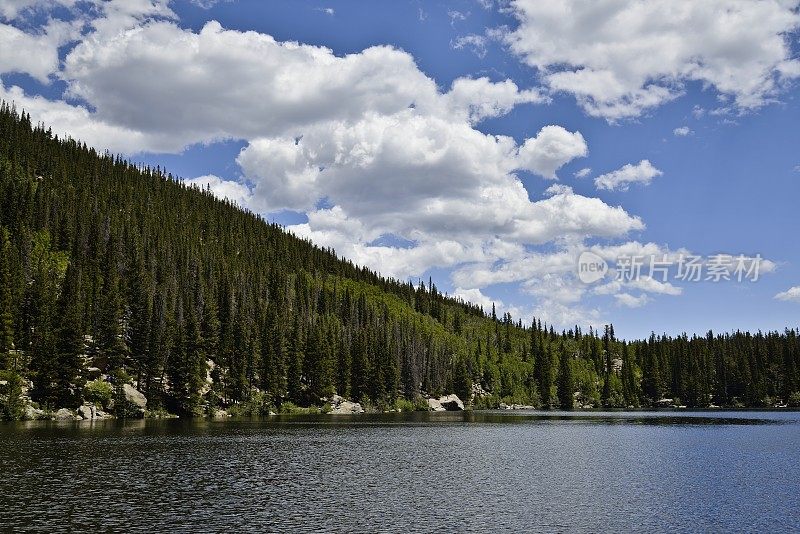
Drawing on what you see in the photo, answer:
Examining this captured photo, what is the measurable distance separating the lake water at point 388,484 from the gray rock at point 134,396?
38.0m

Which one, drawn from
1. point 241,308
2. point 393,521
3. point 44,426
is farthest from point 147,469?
point 241,308

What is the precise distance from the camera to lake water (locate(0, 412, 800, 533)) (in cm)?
3831

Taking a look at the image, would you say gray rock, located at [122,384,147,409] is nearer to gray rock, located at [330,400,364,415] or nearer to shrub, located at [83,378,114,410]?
shrub, located at [83,378,114,410]

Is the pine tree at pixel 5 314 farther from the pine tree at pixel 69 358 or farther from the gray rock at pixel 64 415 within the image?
the gray rock at pixel 64 415

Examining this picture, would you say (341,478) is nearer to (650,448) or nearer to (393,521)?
(393,521)

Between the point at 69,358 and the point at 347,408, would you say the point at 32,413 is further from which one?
the point at 347,408

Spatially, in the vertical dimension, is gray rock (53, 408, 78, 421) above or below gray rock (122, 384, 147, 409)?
below

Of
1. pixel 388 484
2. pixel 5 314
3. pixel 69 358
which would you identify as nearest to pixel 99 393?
pixel 69 358

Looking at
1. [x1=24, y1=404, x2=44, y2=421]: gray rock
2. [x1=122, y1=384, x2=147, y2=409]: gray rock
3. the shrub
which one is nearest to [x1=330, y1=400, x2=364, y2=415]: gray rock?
[x1=122, y1=384, x2=147, y2=409]: gray rock

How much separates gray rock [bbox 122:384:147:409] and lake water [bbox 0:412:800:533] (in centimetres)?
3800

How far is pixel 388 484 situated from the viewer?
171ft

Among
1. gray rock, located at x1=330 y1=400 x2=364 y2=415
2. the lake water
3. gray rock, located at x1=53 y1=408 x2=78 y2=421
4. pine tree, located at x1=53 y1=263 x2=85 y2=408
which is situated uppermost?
pine tree, located at x1=53 y1=263 x2=85 y2=408

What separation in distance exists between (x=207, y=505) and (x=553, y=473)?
31.0 metres

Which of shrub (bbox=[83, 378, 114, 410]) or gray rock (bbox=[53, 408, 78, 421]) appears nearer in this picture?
gray rock (bbox=[53, 408, 78, 421])
